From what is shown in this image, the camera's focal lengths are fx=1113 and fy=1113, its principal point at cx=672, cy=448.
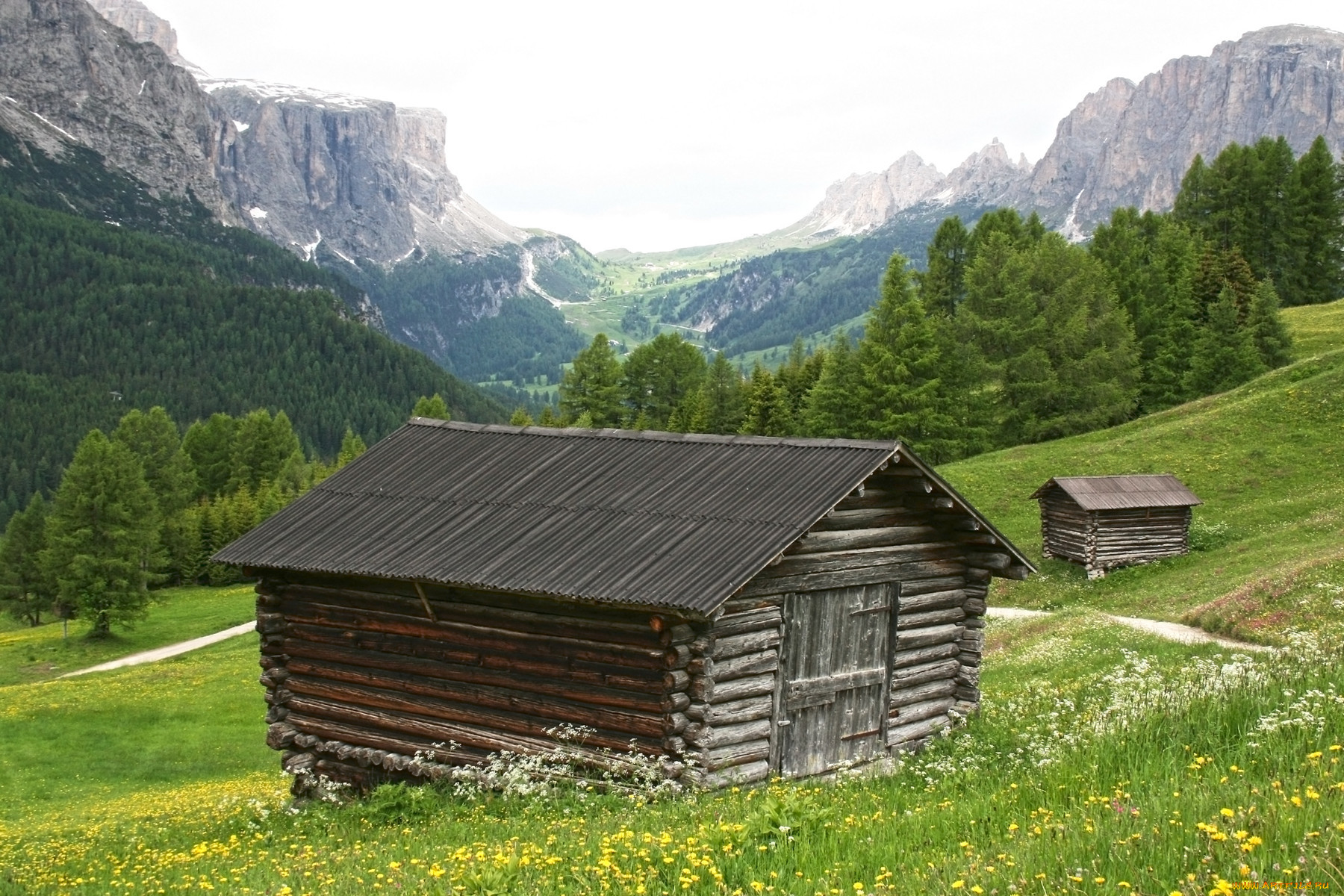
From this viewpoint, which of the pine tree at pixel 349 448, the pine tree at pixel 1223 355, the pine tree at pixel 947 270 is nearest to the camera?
the pine tree at pixel 1223 355

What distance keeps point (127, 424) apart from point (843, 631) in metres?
99.3

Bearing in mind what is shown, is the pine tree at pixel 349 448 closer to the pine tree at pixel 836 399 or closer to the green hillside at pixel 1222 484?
the pine tree at pixel 836 399

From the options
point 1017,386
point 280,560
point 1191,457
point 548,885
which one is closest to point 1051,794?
point 548,885

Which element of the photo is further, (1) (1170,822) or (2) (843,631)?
(2) (843,631)

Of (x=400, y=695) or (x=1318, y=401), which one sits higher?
(x=1318, y=401)

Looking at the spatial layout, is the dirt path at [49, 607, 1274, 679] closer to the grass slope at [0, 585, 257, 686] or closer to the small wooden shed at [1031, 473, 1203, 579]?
the grass slope at [0, 585, 257, 686]

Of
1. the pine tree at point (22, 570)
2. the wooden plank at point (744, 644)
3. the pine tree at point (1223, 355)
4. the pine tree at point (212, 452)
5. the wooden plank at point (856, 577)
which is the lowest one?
the pine tree at point (22, 570)

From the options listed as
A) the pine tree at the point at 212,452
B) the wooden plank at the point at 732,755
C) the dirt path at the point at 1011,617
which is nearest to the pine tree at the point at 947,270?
the dirt path at the point at 1011,617

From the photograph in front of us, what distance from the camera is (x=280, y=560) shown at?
16.5 m

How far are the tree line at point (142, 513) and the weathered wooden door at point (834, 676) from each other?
21559mm

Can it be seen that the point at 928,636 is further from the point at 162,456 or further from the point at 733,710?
the point at 162,456

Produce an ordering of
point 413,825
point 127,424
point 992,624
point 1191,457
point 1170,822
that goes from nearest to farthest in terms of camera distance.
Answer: point 1170,822 < point 413,825 < point 992,624 < point 1191,457 < point 127,424

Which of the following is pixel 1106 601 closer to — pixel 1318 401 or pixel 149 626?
pixel 1318 401

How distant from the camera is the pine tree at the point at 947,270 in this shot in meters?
79.0
